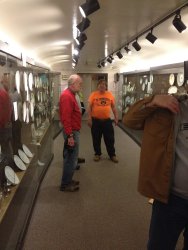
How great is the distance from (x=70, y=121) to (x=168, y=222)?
2.36 m

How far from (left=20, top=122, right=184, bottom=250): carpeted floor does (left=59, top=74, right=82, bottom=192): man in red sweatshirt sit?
386 mm

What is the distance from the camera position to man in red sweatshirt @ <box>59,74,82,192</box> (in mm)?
3826

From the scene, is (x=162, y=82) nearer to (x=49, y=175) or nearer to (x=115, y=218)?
(x=49, y=175)

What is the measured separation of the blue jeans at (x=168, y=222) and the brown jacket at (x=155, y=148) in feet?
0.21

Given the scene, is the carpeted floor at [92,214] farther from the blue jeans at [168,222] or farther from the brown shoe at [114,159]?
the blue jeans at [168,222]

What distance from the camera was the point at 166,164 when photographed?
67.2 inches

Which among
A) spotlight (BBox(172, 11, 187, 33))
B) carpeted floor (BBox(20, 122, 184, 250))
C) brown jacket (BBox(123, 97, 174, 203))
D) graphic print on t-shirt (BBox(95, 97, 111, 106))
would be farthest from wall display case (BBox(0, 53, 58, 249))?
spotlight (BBox(172, 11, 187, 33))

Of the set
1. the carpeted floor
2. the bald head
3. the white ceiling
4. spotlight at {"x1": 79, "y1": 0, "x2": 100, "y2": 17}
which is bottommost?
the carpeted floor

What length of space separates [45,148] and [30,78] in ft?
5.72

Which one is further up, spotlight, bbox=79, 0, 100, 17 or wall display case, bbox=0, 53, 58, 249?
spotlight, bbox=79, 0, 100, 17

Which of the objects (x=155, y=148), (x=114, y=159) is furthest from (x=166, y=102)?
(x=114, y=159)

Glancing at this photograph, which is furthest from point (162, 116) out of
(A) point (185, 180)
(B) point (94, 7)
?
(B) point (94, 7)

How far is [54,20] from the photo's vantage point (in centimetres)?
343

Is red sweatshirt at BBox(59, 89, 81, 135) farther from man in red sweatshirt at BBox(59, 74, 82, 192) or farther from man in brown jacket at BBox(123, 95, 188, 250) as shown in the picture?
man in brown jacket at BBox(123, 95, 188, 250)
